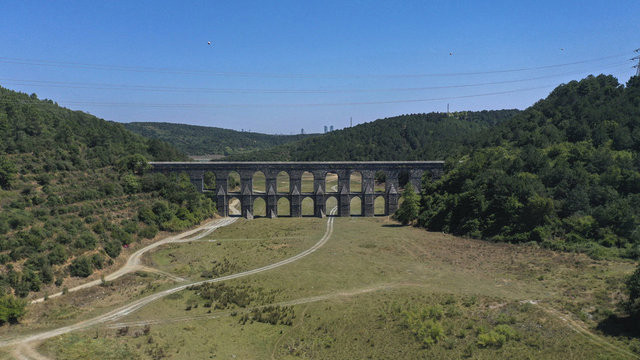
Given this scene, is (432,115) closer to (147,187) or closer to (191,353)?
(147,187)

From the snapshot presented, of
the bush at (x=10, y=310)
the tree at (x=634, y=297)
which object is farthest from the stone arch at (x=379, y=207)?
the bush at (x=10, y=310)

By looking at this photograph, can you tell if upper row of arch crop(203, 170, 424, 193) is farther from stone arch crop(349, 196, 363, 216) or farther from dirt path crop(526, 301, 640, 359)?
A: dirt path crop(526, 301, 640, 359)

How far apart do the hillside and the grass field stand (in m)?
9.22

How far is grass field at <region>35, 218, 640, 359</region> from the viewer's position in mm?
25422

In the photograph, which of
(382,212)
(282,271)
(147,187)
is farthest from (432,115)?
(282,271)

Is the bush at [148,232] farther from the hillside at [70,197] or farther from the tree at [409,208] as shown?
the tree at [409,208]

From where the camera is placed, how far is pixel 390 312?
3105cm

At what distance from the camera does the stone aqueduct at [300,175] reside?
7731 centimetres

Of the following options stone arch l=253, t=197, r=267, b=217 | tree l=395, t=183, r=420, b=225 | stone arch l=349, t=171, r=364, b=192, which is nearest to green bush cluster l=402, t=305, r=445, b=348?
tree l=395, t=183, r=420, b=225

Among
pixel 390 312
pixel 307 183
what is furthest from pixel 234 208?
A: pixel 390 312

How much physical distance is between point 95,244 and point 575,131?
7414cm

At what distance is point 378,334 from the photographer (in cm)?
2780

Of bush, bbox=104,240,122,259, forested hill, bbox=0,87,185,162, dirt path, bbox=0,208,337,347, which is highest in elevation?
forested hill, bbox=0,87,185,162

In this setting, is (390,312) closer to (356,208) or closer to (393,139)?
(356,208)
